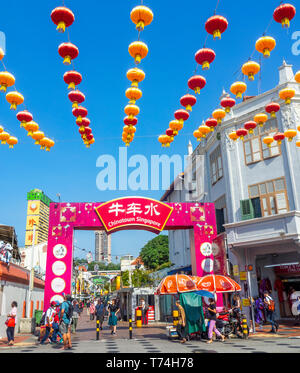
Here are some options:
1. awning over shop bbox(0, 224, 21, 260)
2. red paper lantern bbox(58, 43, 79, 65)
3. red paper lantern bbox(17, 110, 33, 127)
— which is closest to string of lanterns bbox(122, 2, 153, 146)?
red paper lantern bbox(58, 43, 79, 65)

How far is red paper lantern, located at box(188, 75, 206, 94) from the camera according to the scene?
10150 mm

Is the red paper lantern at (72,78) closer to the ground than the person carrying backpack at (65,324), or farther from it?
farther from it

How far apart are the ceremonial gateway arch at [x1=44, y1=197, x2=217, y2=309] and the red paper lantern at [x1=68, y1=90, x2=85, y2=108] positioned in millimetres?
8478

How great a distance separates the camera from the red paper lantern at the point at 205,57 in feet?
30.3

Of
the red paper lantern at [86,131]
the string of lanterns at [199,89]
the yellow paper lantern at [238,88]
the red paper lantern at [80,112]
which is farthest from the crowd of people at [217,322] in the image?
the red paper lantern at [80,112]

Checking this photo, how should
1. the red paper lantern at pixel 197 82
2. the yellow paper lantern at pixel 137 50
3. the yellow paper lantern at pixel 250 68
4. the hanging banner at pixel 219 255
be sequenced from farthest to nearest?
the hanging banner at pixel 219 255 → the red paper lantern at pixel 197 82 → the yellow paper lantern at pixel 250 68 → the yellow paper lantern at pixel 137 50

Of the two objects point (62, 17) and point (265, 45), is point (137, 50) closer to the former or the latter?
point (62, 17)

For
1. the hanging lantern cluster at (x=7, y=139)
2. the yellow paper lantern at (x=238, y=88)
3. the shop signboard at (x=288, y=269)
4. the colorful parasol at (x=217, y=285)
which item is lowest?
the colorful parasol at (x=217, y=285)

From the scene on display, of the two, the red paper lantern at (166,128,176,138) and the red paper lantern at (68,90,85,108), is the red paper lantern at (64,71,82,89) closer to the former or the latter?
the red paper lantern at (68,90,85,108)

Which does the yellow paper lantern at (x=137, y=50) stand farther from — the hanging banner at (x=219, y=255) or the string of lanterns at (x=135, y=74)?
the hanging banner at (x=219, y=255)

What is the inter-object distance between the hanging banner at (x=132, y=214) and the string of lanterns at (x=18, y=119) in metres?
6.36

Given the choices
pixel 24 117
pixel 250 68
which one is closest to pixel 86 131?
pixel 24 117
